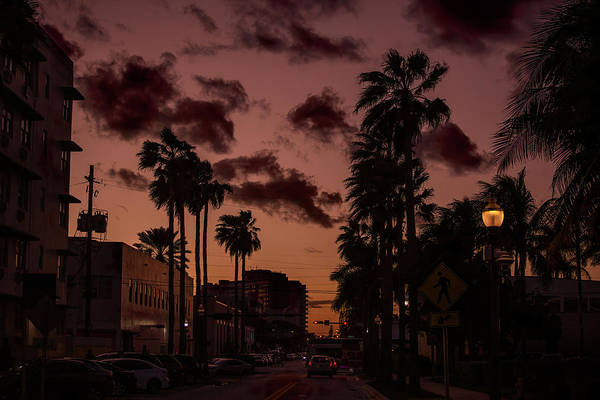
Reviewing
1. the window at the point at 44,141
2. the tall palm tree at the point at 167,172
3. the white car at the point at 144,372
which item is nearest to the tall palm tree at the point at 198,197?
the tall palm tree at the point at 167,172

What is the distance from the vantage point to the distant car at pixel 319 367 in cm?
5722

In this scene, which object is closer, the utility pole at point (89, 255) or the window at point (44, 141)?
the window at point (44, 141)

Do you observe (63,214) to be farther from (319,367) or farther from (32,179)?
(319,367)

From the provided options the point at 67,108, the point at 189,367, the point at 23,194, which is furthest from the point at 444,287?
the point at 67,108

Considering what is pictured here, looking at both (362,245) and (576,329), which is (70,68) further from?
(576,329)

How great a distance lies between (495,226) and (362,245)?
5801 cm

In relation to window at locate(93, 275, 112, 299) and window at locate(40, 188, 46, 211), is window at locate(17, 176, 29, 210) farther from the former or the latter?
window at locate(93, 275, 112, 299)

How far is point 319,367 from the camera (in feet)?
188

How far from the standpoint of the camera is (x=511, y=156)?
54.9ft

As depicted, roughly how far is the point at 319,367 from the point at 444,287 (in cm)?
4340

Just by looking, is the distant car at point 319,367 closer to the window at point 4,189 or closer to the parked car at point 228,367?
the parked car at point 228,367

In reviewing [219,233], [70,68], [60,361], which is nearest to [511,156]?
[60,361]

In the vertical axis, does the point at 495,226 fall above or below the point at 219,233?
below

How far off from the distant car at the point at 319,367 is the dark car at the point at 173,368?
1707 cm
